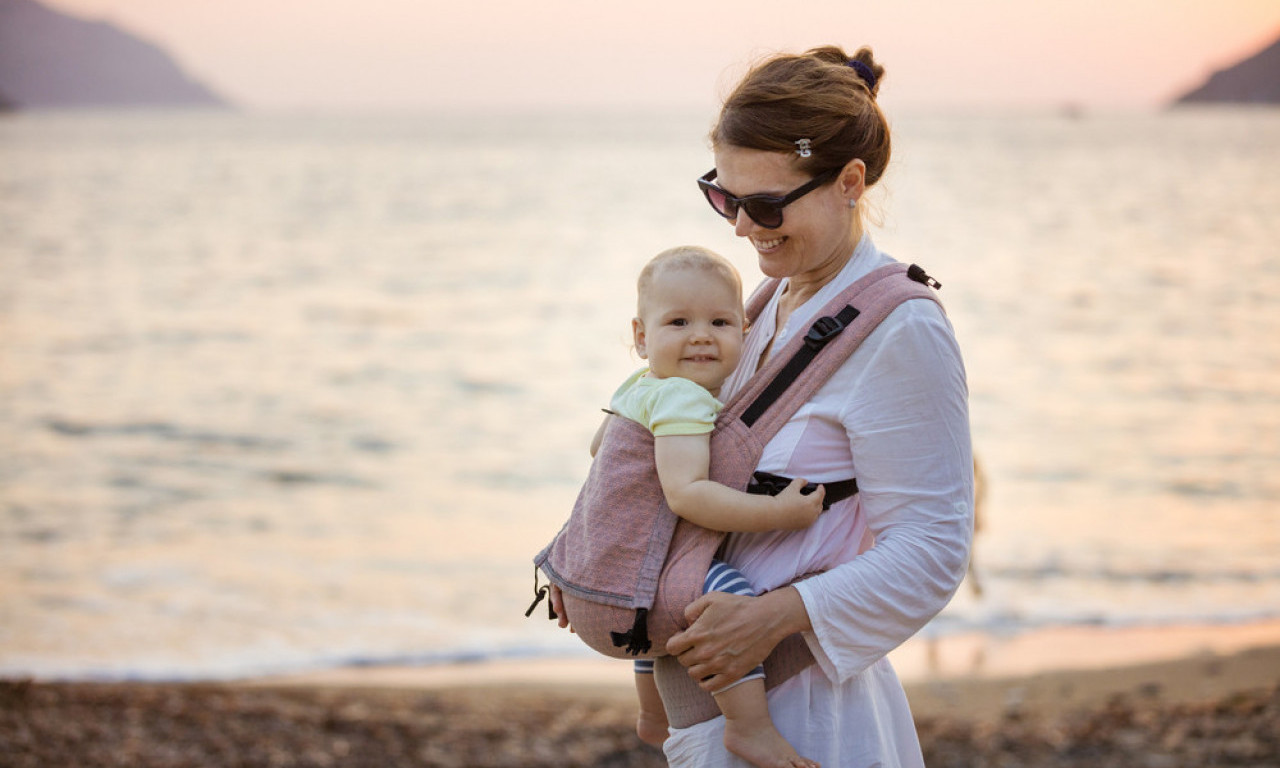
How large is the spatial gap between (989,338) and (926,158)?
47.9 metres

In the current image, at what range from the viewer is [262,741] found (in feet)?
18.5

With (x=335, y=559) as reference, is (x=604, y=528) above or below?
above

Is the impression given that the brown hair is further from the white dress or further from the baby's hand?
the baby's hand

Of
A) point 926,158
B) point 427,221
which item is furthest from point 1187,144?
point 427,221

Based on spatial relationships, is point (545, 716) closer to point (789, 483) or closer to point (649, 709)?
point (649, 709)

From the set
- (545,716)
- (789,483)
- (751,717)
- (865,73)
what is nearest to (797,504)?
(789,483)

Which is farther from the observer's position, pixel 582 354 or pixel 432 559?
pixel 582 354

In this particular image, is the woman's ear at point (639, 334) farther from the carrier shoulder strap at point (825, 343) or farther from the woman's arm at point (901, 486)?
the woman's arm at point (901, 486)

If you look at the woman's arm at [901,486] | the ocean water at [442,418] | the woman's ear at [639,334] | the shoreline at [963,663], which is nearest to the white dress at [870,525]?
the woman's arm at [901,486]

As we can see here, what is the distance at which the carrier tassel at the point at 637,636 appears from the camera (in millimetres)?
2023

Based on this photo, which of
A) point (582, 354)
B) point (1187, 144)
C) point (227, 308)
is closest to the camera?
point (582, 354)

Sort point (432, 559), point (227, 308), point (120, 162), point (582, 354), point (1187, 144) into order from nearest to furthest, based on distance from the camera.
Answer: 1. point (432, 559)
2. point (582, 354)
3. point (227, 308)
4. point (120, 162)
5. point (1187, 144)

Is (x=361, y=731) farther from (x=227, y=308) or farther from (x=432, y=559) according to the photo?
(x=227, y=308)

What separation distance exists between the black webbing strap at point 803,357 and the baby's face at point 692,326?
0.16 metres
